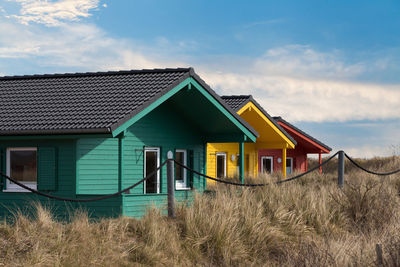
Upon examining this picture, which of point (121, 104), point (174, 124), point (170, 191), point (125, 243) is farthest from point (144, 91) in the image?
point (125, 243)

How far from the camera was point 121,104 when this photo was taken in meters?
17.0

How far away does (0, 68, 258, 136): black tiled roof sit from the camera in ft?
53.5

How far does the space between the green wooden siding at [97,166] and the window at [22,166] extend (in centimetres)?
154

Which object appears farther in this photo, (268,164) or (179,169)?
(268,164)

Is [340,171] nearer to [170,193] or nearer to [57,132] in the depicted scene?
[170,193]

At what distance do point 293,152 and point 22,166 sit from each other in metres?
19.9

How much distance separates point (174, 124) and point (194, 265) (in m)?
9.95

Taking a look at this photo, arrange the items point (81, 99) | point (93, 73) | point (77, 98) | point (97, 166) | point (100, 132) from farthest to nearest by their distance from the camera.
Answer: point (93, 73), point (77, 98), point (81, 99), point (97, 166), point (100, 132)

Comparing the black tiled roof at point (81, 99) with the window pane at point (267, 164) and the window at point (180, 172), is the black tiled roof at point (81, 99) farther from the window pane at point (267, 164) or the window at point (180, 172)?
the window pane at point (267, 164)

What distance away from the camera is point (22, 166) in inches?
703

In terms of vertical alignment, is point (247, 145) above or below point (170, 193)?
above

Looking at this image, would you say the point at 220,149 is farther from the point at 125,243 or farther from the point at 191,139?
the point at 125,243

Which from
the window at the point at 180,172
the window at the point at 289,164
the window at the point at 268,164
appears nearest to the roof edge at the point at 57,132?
the window at the point at 180,172

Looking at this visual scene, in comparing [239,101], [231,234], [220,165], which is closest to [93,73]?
[239,101]
